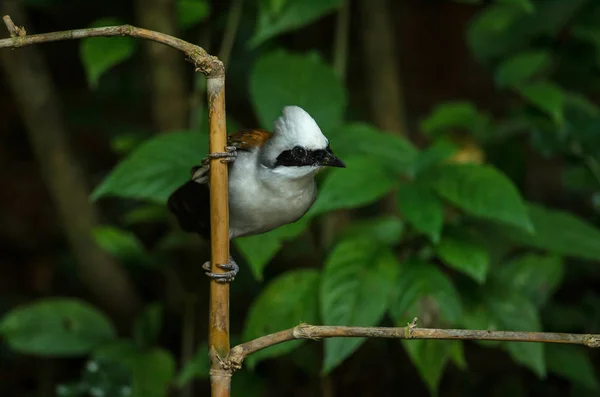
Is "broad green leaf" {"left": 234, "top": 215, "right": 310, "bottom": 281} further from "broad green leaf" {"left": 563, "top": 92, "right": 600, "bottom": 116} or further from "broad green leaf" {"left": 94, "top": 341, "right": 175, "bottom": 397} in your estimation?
"broad green leaf" {"left": 563, "top": 92, "right": 600, "bottom": 116}

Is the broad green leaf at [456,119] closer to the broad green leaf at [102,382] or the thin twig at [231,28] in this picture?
the thin twig at [231,28]

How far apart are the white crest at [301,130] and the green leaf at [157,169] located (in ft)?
2.78

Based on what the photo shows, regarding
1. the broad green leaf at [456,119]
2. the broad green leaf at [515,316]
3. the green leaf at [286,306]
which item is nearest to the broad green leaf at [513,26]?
the broad green leaf at [456,119]

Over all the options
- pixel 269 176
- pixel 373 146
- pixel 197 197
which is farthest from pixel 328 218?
pixel 269 176

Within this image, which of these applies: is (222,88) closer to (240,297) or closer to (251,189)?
(251,189)

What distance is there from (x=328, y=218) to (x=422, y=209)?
0.78 meters

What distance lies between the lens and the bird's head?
137cm

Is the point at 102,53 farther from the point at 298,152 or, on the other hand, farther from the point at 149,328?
the point at 298,152

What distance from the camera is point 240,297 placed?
3342 millimetres

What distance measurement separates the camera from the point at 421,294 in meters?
2.33

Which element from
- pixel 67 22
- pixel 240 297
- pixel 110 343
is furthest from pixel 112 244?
pixel 67 22

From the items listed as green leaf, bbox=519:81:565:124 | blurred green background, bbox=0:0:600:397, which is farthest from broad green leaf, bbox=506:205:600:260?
green leaf, bbox=519:81:565:124

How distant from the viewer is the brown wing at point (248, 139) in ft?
5.23

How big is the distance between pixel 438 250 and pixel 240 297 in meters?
1.21
